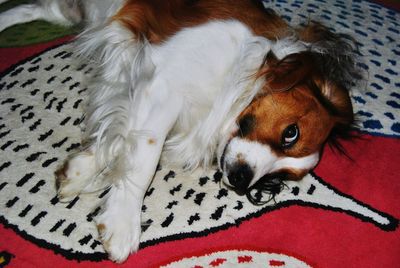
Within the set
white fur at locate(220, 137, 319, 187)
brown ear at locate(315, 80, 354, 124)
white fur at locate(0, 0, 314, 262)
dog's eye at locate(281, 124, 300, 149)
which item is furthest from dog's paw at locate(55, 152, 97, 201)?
brown ear at locate(315, 80, 354, 124)

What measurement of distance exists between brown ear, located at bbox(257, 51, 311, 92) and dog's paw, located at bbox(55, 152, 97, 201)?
742 mm

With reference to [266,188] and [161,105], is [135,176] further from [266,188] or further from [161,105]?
[266,188]

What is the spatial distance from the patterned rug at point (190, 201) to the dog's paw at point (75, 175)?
0.12 ft

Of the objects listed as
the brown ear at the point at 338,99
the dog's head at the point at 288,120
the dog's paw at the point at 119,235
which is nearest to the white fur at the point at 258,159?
the dog's head at the point at 288,120

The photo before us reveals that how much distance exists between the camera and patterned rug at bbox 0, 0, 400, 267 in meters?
1.54

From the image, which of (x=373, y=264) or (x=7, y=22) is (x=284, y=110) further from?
(x=7, y=22)

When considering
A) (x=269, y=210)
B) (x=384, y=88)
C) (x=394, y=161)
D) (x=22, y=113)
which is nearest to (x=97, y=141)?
(x=22, y=113)

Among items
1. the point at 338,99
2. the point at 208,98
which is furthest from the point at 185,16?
the point at 338,99

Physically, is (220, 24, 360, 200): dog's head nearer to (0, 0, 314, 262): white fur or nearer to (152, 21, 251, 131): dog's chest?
(0, 0, 314, 262): white fur

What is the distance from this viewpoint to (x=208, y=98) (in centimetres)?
188

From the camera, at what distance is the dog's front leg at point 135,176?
59.3 inches

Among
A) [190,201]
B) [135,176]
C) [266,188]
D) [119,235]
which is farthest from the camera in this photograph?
[266,188]

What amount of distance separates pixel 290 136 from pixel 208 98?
A: 0.36 m

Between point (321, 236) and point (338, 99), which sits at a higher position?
point (338, 99)
